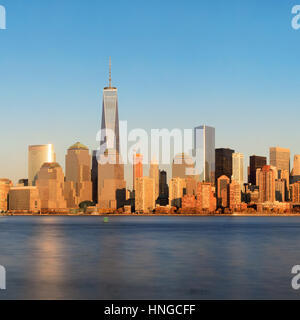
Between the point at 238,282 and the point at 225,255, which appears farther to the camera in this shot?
the point at 225,255

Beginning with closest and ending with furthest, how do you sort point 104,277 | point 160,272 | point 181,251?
1. point 104,277
2. point 160,272
3. point 181,251

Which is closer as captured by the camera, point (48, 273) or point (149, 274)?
point (149, 274)

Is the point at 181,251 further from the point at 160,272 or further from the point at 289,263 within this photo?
the point at 160,272

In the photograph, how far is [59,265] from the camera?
6819cm

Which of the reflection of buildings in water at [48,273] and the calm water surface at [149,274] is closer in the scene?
the calm water surface at [149,274]

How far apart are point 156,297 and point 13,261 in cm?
3581

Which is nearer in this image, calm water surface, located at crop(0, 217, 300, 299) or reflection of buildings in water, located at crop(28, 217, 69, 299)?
calm water surface, located at crop(0, 217, 300, 299)
